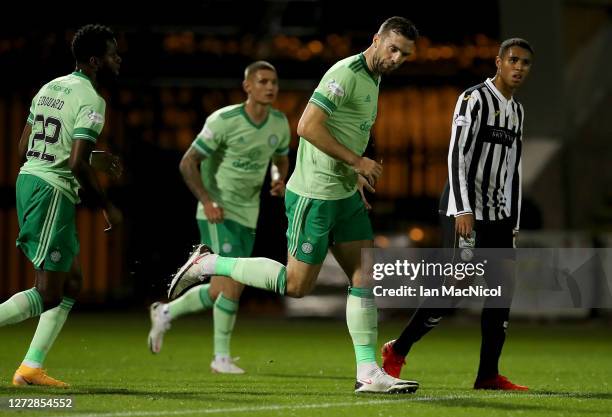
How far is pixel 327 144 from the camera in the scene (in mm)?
6730

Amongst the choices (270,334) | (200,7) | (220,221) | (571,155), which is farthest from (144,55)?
(220,221)

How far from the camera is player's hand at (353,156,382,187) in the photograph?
6.57m

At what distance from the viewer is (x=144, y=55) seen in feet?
55.9

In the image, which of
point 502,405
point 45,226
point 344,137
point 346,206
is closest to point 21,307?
point 45,226

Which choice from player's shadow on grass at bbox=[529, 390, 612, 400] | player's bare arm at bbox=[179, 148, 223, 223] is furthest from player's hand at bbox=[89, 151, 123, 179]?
player's shadow on grass at bbox=[529, 390, 612, 400]

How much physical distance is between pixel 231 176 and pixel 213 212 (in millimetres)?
470

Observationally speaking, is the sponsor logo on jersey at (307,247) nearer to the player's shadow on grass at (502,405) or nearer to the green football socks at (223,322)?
the player's shadow on grass at (502,405)

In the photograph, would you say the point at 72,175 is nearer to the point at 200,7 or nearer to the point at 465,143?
the point at 465,143

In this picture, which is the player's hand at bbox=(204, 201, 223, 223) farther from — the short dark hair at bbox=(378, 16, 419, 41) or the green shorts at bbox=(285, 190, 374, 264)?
the short dark hair at bbox=(378, 16, 419, 41)

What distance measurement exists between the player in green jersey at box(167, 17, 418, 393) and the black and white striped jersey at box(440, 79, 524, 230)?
0.56 m

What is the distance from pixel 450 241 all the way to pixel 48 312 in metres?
2.39

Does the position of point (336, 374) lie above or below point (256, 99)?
below

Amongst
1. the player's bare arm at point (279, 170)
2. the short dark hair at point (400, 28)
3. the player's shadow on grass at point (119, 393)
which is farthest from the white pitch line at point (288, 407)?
the player's bare arm at point (279, 170)

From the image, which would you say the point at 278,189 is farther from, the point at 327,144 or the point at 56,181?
the point at 327,144
